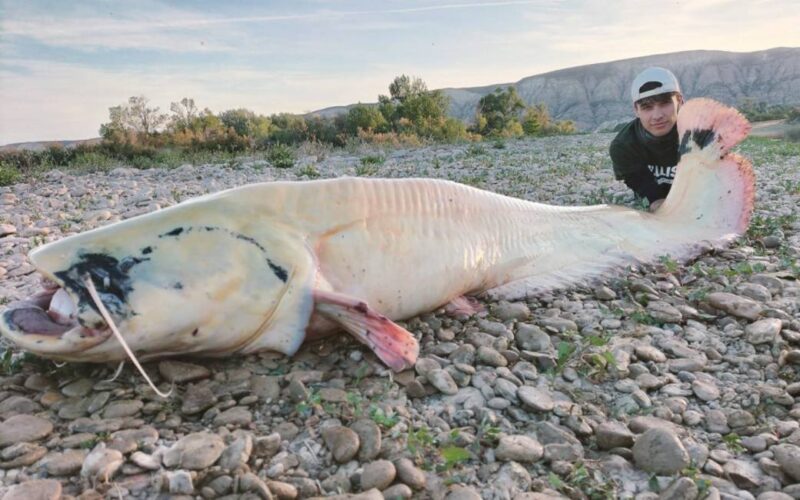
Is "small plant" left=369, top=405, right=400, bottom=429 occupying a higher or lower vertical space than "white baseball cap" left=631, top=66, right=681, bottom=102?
lower

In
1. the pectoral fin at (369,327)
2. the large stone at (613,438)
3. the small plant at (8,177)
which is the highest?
the small plant at (8,177)

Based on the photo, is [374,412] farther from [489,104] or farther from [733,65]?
[733,65]

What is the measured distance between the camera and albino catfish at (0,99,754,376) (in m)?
2.18

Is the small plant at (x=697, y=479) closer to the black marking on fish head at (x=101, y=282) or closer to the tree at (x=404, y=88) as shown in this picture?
the black marking on fish head at (x=101, y=282)

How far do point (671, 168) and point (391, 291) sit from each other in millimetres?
3899

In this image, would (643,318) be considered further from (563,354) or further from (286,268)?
(286,268)

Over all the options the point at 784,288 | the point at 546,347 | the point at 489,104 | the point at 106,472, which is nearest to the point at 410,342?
the point at 546,347

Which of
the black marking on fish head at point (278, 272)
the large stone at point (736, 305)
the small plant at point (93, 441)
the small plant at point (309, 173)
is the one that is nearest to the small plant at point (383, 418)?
the black marking on fish head at point (278, 272)

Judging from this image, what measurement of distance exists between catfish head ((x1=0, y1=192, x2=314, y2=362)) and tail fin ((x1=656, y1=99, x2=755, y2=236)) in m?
3.03

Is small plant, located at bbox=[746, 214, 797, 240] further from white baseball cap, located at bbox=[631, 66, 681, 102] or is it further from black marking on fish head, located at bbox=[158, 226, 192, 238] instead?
black marking on fish head, located at bbox=[158, 226, 192, 238]

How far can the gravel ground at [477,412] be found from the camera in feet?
5.90

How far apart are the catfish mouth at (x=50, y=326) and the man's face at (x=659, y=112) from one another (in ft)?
15.8

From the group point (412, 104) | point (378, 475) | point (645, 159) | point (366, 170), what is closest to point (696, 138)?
point (645, 159)

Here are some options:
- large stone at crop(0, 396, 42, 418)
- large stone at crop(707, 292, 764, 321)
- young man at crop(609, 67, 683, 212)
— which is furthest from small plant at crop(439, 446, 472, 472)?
young man at crop(609, 67, 683, 212)
